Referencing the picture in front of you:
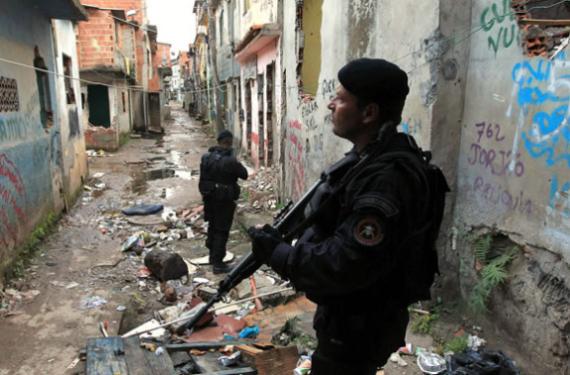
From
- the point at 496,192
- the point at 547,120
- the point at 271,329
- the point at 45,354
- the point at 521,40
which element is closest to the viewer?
the point at 547,120

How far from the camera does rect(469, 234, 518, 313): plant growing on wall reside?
301 cm

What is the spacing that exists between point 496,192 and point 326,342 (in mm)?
1990

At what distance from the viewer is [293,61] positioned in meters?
7.09

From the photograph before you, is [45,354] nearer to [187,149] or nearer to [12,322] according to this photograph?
[12,322]

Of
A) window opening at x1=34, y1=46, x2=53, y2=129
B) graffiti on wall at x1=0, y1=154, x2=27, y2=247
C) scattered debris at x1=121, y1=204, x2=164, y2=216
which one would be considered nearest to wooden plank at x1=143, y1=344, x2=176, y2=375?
graffiti on wall at x1=0, y1=154, x2=27, y2=247

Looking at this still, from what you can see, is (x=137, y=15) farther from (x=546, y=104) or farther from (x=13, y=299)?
(x=546, y=104)

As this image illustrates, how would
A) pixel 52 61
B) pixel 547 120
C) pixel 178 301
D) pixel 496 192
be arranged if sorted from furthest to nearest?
1. pixel 52 61
2. pixel 178 301
3. pixel 496 192
4. pixel 547 120

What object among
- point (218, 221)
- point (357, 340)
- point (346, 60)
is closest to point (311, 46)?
point (346, 60)

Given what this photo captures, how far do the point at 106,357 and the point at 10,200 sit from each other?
303cm

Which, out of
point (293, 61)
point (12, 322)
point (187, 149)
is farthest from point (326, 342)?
point (187, 149)

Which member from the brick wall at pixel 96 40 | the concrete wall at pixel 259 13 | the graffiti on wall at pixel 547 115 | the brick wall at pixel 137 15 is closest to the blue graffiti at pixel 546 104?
the graffiti on wall at pixel 547 115

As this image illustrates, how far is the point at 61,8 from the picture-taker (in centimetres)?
685

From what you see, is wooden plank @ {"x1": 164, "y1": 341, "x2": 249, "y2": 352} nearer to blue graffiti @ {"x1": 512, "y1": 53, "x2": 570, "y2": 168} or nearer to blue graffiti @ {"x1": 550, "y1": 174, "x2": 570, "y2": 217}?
blue graffiti @ {"x1": 550, "y1": 174, "x2": 570, "y2": 217}

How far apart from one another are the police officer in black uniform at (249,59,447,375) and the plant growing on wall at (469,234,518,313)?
1613mm
